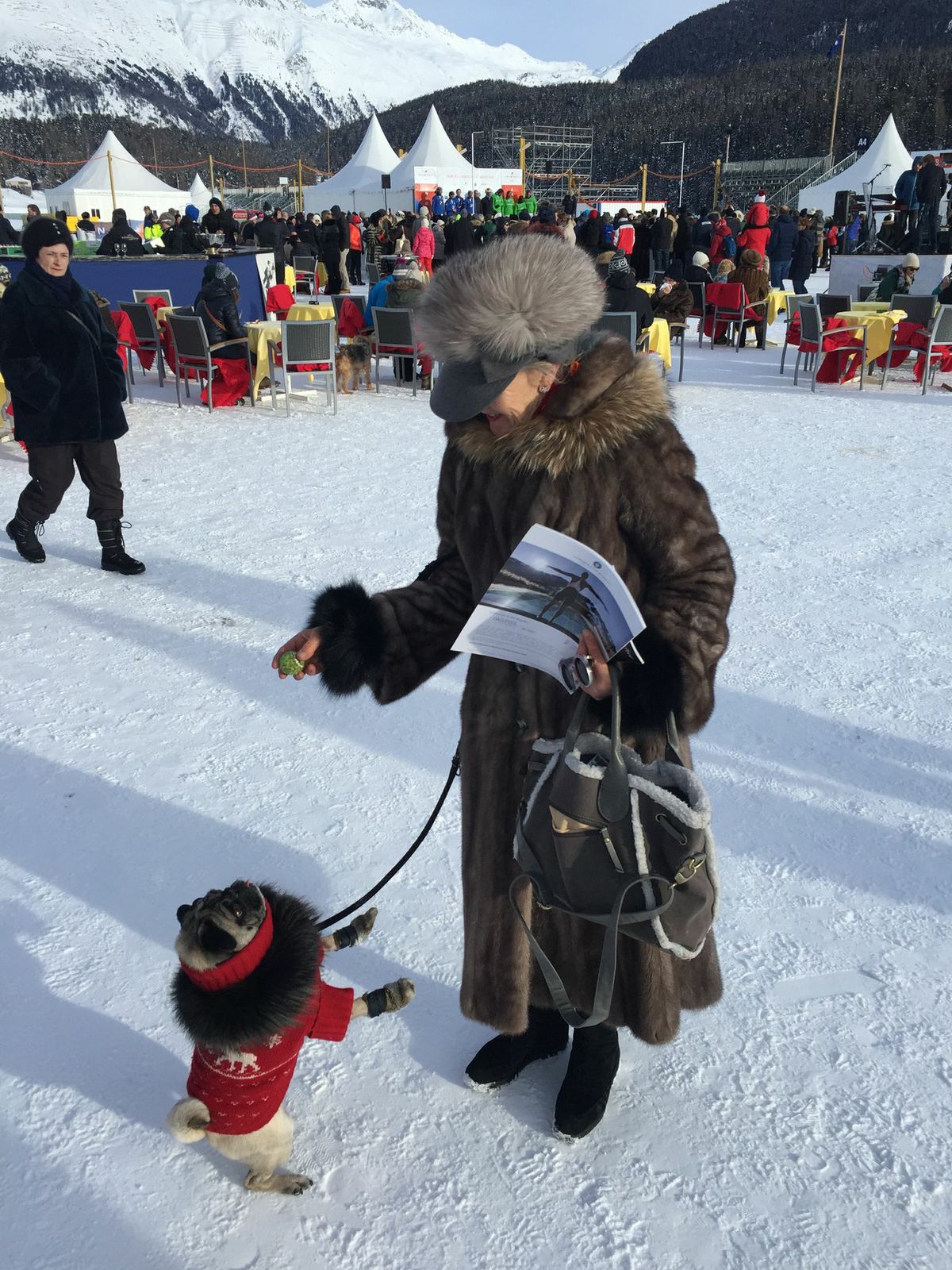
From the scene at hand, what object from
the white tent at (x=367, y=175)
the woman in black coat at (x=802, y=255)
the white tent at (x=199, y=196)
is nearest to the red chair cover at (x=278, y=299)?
the woman in black coat at (x=802, y=255)

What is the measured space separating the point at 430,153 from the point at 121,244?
47.3 feet

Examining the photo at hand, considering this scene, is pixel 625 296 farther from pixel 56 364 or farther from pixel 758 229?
pixel 758 229

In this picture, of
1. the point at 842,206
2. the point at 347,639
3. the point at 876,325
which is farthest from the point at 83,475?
the point at 842,206

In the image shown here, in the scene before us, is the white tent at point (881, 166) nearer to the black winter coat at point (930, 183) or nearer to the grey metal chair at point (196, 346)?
the black winter coat at point (930, 183)

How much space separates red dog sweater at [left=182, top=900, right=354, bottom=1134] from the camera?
4.43 feet

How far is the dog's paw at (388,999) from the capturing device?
1.65 metres

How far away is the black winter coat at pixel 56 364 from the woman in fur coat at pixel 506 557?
2874mm

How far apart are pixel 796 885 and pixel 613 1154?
2.94ft

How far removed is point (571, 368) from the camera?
1.33 metres

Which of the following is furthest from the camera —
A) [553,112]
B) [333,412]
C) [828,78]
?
[553,112]

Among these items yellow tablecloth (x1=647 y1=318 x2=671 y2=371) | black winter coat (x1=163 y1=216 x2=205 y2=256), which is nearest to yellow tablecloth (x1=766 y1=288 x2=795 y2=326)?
yellow tablecloth (x1=647 y1=318 x2=671 y2=371)

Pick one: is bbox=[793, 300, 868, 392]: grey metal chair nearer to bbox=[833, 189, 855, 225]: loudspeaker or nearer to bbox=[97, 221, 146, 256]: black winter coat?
bbox=[97, 221, 146, 256]: black winter coat

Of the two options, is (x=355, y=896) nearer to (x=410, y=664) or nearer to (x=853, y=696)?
→ (x=410, y=664)

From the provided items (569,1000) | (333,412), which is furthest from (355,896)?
(333,412)
